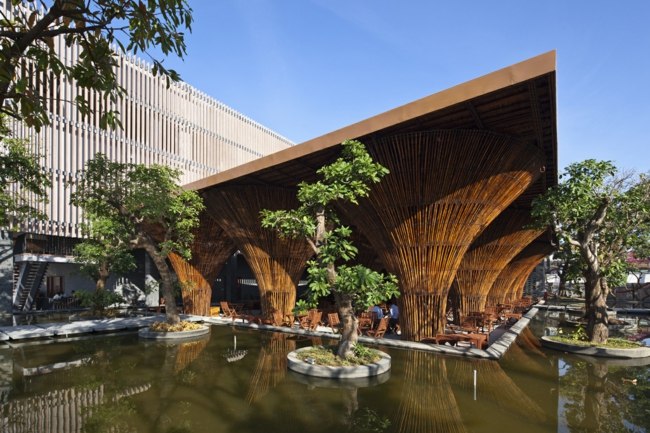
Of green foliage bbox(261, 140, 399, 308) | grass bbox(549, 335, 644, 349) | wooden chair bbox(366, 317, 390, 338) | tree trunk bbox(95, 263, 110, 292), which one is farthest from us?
tree trunk bbox(95, 263, 110, 292)

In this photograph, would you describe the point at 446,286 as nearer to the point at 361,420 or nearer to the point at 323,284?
the point at 323,284

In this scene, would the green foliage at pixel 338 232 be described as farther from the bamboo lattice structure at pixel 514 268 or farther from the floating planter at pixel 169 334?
the bamboo lattice structure at pixel 514 268

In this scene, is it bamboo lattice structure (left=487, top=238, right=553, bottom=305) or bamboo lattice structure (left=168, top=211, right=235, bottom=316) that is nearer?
bamboo lattice structure (left=168, top=211, right=235, bottom=316)

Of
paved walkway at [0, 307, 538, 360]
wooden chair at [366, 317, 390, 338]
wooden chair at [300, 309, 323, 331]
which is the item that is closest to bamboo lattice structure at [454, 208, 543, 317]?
paved walkway at [0, 307, 538, 360]

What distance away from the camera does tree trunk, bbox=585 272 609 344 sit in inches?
464

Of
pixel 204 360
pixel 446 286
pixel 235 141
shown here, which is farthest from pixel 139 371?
pixel 235 141

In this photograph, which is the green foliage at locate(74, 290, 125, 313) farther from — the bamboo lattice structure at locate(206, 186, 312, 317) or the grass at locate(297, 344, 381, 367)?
the grass at locate(297, 344, 381, 367)

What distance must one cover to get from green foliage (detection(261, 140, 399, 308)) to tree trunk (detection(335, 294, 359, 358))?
0.16m

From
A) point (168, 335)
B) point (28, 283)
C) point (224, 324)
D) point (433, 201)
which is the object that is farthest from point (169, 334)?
point (28, 283)

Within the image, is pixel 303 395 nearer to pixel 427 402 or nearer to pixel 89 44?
pixel 427 402

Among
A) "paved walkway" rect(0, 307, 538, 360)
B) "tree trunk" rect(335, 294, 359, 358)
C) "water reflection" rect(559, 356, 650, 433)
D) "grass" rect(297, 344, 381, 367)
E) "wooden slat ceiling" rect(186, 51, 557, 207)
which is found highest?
"wooden slat ceiling" rect(186, 51, 557, 207)

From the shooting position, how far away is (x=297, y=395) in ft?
23.6

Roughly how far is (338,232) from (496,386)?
165 inches

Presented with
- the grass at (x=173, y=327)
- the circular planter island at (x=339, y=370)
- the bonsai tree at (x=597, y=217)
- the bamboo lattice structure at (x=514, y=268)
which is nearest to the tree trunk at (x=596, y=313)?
the bonsai tree at (x=597, y=217)
